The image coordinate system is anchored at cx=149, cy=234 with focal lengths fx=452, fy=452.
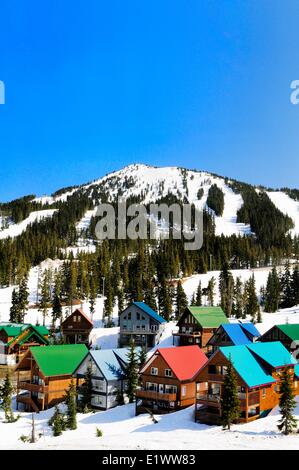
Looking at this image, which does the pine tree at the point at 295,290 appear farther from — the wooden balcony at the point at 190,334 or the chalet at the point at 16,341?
the chalet at the point at 16,341

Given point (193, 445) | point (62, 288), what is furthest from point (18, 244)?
point (193, 445)

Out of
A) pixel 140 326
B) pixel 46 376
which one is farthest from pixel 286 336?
pixel 46 376

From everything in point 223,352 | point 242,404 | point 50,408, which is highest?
point 223,352

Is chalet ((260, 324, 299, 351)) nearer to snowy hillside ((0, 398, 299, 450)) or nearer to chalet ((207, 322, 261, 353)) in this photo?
chalet ((207, 322, 261, 353))

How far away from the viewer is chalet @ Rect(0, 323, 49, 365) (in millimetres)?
73438

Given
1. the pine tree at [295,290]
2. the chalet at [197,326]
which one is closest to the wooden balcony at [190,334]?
the chalet at [197,326]

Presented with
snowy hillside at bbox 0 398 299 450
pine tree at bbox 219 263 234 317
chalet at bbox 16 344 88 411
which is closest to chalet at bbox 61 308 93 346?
chalet at bbox 16 344 88 411

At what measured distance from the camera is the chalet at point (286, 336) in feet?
200

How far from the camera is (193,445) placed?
32.1 m

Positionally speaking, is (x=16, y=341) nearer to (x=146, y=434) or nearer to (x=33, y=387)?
(x=33, y=387)

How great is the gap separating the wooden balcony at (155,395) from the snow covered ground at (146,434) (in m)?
1.77

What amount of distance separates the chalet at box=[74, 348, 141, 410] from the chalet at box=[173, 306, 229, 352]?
56.8 feet
